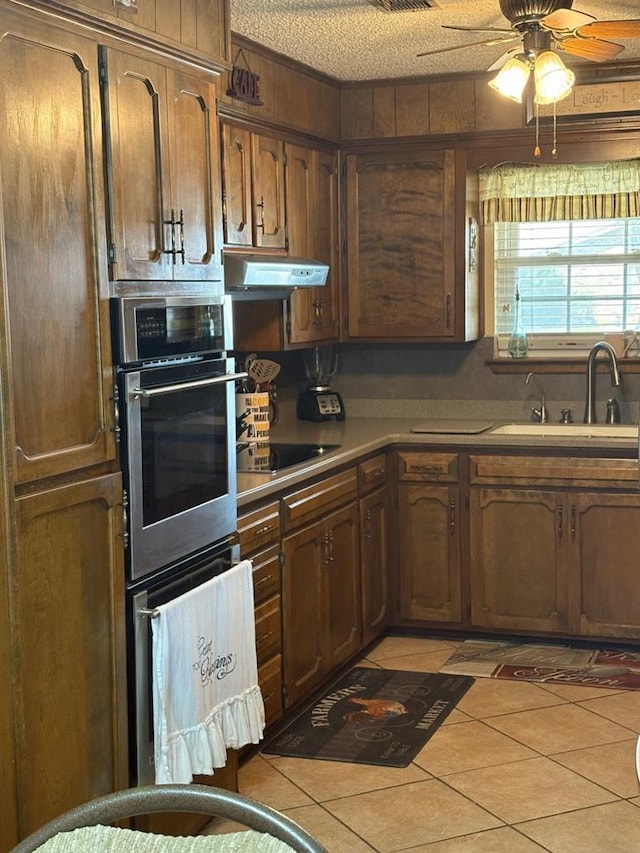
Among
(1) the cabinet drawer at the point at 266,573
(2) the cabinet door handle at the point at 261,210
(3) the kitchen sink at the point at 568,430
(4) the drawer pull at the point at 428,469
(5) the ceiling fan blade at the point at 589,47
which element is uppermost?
(5) the ceiling fan blade at the point at 589,47

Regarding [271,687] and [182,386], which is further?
[271,687]

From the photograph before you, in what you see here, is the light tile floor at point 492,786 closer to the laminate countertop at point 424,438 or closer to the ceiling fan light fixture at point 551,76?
the laminate countertop at point 424,438

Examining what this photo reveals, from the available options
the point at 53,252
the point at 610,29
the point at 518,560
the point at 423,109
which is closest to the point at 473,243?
the point at 423,109

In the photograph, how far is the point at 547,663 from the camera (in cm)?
480

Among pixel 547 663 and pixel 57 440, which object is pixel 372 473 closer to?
pixel 547 663

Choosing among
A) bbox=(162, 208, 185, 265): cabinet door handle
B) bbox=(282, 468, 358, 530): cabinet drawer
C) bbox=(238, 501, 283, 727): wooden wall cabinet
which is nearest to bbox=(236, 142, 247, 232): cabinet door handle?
bbox=(282, 468, 358, 530): cabinet drawer

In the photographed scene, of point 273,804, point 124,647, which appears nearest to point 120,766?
point 124,647

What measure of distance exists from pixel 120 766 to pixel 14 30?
5.54 feet

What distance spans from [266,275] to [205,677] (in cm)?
166

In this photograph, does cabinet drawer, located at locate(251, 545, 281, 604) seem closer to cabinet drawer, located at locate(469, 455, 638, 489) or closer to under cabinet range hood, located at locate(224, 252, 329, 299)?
under cabinet range hood, located at locate(224, 252, 329, 299)

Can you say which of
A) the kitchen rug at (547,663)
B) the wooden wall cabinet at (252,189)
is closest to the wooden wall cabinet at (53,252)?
the wooden wall cabinet at (252,189)

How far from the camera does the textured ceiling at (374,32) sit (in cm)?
394

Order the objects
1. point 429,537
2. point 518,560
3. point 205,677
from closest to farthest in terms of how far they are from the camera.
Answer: point 205,677
point 518,560
point 429,537

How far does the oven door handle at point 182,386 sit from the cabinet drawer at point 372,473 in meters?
1.52
